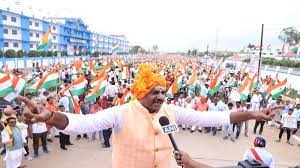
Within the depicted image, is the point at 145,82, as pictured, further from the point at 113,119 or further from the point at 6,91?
the point at 6,91

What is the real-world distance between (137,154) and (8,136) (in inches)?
182

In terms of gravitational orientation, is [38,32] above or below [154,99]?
above

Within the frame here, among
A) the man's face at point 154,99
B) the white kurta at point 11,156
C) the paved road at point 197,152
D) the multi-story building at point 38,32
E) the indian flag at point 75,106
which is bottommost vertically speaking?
the paved road at point 197,152

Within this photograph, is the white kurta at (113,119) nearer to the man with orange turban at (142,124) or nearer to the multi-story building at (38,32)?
the man with orange turban at (142,124)

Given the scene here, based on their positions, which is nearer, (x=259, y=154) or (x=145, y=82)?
(x=145, y=82)

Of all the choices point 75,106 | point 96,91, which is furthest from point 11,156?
point 96,91

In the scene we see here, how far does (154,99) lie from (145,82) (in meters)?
0.16

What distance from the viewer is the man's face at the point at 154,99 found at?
2.38 metres

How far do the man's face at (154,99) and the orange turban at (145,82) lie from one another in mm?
34

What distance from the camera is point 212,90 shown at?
12.6m

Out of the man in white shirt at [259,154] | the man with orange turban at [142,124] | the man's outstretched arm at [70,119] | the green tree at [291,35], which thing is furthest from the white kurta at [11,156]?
the green tree at [291,35]

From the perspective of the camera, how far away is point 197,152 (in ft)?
26.5

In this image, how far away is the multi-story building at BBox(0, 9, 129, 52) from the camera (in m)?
43.7

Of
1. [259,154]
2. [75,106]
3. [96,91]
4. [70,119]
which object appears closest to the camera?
[70,119]
